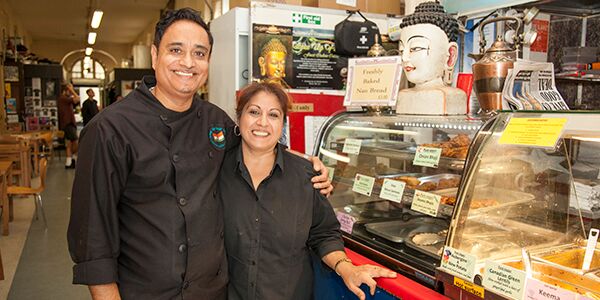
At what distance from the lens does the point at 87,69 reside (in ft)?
79.8

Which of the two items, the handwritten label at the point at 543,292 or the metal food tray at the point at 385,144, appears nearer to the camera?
the handwritten label at the point at 543,292

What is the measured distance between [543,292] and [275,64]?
2339 millimetres

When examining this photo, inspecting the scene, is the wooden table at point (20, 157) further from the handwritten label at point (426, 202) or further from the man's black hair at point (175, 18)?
the handwritten label at point (426, 202)

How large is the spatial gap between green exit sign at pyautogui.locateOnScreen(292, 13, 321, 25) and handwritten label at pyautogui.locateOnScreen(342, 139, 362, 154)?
107 cm

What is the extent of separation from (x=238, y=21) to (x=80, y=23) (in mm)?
16803

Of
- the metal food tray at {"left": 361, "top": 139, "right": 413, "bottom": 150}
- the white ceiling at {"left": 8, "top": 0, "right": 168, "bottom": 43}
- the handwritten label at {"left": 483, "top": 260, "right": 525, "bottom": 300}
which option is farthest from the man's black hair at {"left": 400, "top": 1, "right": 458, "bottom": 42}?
the white ceiling at {"left": 8, "top": 0, "right": 168, "bottom": 43}

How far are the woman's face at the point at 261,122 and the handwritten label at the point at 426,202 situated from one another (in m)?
0.64

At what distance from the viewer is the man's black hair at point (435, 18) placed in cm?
240

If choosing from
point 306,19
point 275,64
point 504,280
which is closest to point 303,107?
point 275,64

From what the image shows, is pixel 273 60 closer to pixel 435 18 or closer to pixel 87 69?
pixel 435 18

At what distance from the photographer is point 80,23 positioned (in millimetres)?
17781

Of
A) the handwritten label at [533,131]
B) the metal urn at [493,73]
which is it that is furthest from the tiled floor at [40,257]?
the handwritten label at [533,131]

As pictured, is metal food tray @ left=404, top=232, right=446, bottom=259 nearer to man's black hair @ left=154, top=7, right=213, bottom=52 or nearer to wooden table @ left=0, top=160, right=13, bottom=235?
man's black hair @ left=154, top=7, right=213, bottom=52

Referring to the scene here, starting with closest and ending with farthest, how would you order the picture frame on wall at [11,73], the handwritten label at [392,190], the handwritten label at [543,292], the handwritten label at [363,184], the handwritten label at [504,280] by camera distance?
the handwritten label at [543,292], the handwritten label at [504,280], the handwritten label at [392,190], the handwritten label at [363,184], the picture frame on wall at [11,73]
